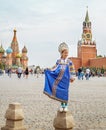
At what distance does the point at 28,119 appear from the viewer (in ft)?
24.5

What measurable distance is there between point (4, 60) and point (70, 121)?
451 ft

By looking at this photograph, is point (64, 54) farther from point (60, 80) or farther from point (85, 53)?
point (85, 53)

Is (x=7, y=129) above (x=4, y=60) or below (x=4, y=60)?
below

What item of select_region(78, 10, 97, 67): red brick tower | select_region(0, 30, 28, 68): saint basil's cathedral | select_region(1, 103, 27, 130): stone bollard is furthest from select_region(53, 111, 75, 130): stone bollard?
select_region(78, 10, 97, 67): red brick tower

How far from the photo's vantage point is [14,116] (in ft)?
18.4

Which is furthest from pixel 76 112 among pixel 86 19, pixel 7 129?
pixel 86 19

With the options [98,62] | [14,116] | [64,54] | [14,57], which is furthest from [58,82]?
[14,57]

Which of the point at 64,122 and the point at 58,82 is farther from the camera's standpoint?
the point at 58,82

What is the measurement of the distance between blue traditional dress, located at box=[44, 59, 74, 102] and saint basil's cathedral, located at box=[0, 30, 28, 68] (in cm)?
12740

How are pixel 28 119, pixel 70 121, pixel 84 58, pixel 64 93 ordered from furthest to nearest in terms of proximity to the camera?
pixel 84 58
pixel 28 119
pixel 64 93
pixel 70 121

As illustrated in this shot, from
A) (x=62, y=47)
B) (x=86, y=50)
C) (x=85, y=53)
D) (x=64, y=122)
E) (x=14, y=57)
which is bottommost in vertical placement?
(x=64, y=122)

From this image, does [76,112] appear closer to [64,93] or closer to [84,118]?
[84,118]

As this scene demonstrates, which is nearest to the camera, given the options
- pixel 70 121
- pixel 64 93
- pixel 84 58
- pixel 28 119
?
pixel 70 121

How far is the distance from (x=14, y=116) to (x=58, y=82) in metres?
1.21
